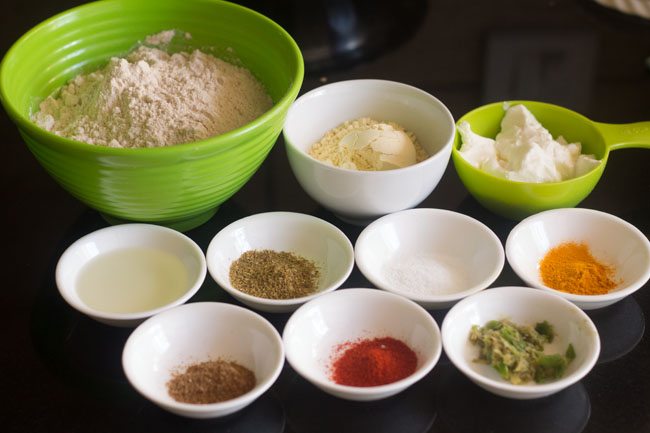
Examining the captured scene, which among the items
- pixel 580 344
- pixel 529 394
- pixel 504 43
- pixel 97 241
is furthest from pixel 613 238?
pixel 97 241

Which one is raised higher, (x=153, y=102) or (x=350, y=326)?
(x=153, y=102)

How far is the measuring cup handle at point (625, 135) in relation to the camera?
1473 millimetres

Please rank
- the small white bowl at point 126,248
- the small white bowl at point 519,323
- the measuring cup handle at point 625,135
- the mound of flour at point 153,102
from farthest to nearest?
the measuring cup handle at point 625,135 → the mound of flour at point 153,102 → the small white bowl at point 126,248 → the small white bowl at point 519,323

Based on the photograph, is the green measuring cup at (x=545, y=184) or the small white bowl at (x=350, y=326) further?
the green measuring cup at (x=545, y=184)

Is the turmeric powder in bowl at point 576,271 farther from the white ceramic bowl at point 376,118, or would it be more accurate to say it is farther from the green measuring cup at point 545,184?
the white ceramic bowl at point 376,118

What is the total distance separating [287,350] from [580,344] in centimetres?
40

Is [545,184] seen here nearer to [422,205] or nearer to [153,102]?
[422,205]

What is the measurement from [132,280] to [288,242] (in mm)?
256

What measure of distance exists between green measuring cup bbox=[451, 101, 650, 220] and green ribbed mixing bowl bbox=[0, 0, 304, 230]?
1.15 ft

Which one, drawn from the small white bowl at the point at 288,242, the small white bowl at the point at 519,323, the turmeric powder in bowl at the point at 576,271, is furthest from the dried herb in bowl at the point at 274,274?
the turmeric powder in bowl at the point at 576,271

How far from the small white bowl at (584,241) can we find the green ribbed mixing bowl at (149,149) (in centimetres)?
43

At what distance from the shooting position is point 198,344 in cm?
119

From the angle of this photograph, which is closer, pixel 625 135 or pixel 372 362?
pixel 372 362

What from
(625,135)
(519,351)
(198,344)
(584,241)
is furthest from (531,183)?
(198,344)
